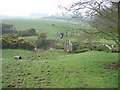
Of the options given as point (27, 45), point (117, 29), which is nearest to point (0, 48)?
point (27, 45)

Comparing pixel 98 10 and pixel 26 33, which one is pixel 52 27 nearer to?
pixel 26 33

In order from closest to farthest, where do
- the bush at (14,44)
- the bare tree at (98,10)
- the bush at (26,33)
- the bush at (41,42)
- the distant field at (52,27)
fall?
the bare tree at (98,10), the distant field at (52,27), the bush at (14,44), the bush at (41,42), the bush at (26,33)

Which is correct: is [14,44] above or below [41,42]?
above

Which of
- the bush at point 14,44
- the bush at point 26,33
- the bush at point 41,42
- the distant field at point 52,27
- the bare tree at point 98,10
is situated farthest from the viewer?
the bush at point 26,33

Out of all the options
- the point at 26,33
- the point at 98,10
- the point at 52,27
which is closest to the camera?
the point at 98,10

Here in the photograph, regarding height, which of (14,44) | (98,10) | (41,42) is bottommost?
(41,42)

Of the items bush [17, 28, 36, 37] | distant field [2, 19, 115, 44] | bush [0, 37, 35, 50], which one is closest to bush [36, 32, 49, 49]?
distant field [2, 19, 115, 44]

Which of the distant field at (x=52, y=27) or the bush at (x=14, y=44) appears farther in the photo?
the bush at (x=14, y=44)

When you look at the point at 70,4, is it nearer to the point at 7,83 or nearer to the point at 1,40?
the point at 7,83

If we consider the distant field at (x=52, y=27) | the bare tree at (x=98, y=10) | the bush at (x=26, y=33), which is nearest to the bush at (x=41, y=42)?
the distant field at (x=52, y=27)

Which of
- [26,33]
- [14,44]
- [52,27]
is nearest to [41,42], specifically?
[14,44]

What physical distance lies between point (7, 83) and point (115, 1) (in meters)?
10.1

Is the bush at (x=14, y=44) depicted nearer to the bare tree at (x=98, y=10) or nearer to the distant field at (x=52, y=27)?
the distant field at (x=52, y=27)

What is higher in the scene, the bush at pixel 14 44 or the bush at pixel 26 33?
the bush at pixel 26 33
